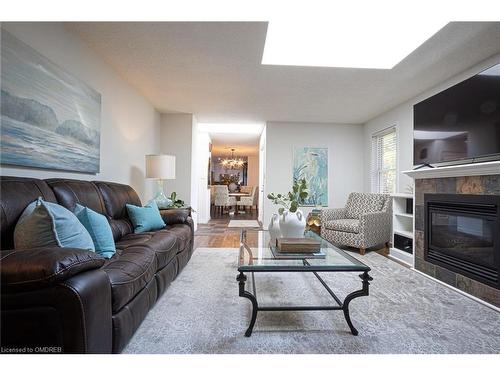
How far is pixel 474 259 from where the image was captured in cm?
235

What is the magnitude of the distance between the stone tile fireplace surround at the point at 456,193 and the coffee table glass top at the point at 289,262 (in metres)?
1.36

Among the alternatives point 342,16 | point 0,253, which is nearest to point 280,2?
point 342,16

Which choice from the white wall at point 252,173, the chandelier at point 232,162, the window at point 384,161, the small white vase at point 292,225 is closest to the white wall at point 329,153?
the window at point 384,161

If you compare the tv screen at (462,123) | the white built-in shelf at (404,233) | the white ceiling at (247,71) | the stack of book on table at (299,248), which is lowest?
the white built-in shelf at (404,233)

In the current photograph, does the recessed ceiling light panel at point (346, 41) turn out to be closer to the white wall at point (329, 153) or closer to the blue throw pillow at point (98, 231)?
the blue throw pillow at point (98, 231)

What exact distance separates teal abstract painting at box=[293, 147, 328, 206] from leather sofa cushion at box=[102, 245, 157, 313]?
417cm

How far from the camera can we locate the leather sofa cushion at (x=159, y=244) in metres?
1.96

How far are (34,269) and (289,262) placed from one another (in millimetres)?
Result: 1372

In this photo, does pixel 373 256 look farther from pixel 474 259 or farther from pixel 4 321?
pixel 4 321

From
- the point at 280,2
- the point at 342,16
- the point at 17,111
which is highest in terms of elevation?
the point at 342,16

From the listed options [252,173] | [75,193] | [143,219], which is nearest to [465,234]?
[143,219]

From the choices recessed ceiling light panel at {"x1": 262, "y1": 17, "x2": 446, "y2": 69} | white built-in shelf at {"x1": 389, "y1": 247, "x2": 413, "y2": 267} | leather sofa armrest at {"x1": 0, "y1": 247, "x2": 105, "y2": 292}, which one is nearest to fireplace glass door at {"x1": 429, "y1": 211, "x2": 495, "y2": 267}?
white built-in shelf at {"x1": 389, "y1": 247, "x2": 413, "y2": 267}

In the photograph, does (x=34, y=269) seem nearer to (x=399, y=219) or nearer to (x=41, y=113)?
(x=41, y=113)
